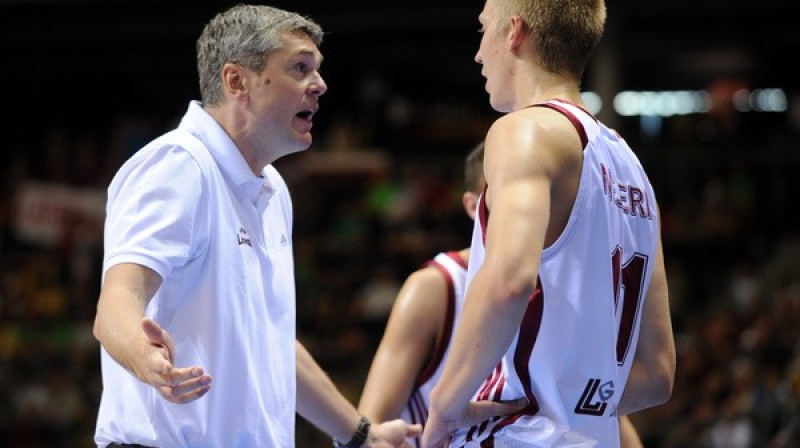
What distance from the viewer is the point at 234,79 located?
361 cm

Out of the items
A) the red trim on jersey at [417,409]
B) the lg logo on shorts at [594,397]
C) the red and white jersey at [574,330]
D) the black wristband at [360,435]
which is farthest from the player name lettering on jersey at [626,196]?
the red trim on jersey at [417,409]

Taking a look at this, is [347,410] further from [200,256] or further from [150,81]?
[150,81]

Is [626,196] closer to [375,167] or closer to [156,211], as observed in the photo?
[156,211]

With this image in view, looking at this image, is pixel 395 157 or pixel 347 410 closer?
pixel 347 410

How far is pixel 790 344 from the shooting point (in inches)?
427

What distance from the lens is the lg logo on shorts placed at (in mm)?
3055

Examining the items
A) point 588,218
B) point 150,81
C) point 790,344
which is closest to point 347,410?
point 588,218

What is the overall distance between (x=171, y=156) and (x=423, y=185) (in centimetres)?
1149

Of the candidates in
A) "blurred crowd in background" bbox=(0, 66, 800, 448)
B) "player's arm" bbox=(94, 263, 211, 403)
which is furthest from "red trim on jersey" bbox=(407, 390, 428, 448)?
"blurred crowd in background" bbox=(0, 66, 800, 448)

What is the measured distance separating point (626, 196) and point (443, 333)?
3.86 ft

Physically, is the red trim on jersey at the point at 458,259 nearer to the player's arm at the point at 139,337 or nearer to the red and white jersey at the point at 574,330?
the red and white jersey at the point at 574,330

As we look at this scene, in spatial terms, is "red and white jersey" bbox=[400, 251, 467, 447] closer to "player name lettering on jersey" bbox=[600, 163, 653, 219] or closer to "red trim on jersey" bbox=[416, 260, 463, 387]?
"red trim on jersey" bbox=[416, 260, 463, 387]

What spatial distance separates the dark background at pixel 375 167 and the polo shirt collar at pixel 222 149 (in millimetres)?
7304

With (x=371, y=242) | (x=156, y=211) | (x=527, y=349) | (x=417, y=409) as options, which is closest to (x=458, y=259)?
(x=417, y=409)
